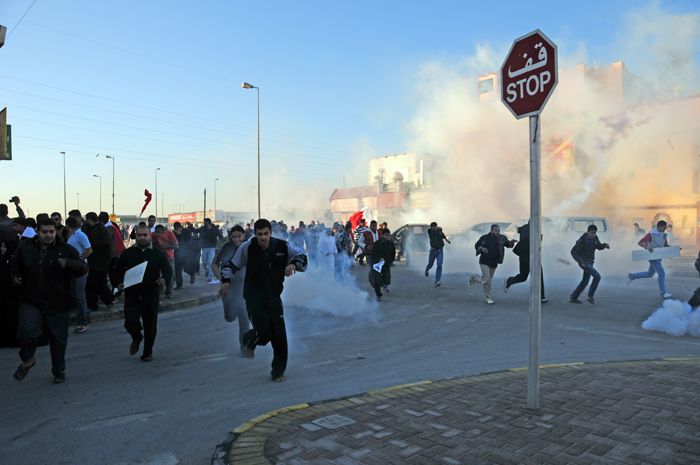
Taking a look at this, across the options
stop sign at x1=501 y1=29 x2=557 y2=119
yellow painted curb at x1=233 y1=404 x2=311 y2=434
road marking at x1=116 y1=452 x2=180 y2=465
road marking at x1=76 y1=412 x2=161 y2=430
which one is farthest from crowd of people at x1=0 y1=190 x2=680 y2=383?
stop sign at x1=501 y1=29 x2=557 y2=119

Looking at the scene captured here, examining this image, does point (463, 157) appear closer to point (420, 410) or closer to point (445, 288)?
point (445, 288)

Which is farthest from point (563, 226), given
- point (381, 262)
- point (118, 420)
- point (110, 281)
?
point (118, 420)

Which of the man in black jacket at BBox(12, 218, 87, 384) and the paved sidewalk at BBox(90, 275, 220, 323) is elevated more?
the man in black jacket at BBox(12, 218, 87, 384)

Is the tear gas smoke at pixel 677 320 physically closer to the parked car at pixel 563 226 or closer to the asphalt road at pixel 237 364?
the asphalt road at pixel 237 364

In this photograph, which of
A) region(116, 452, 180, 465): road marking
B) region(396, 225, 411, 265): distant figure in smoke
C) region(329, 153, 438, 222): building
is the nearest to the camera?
region(116, 452, 180, 465): road marking

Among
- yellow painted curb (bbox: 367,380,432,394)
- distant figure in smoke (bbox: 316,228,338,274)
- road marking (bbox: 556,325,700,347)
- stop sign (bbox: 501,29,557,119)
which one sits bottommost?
road marking (bbox: 556,325,700,347)

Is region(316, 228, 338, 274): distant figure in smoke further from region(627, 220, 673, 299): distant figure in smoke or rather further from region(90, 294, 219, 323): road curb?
region(627, 220, 673, 299): distant figure in smoke

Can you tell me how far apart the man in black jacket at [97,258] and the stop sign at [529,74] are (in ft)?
23.0

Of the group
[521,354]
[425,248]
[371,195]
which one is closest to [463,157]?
[425,248]

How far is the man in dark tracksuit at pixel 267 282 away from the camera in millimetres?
5125

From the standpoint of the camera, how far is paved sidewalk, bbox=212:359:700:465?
9.87ft

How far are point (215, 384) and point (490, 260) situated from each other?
6620 mm

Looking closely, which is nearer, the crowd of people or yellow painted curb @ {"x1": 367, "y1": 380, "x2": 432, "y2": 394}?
yellow painted curb @ {"x1": 367, "y1": 380, "x2": 432, "y2": 394}

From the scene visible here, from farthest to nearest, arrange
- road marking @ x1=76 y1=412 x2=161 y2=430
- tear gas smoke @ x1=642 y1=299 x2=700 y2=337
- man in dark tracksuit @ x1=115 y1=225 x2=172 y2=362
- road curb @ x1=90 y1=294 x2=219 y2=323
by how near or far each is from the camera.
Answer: road curb @ x1=90 y1=294 x2=219 y2=323
tear gas smoke @ x1=642 y1=299 x2=700 y2=337
man in dark tracksuit @ x1=115 y1=225 x2=172 y2=362
road marking @ x1=76 y1=412 x2=161 y2=430
